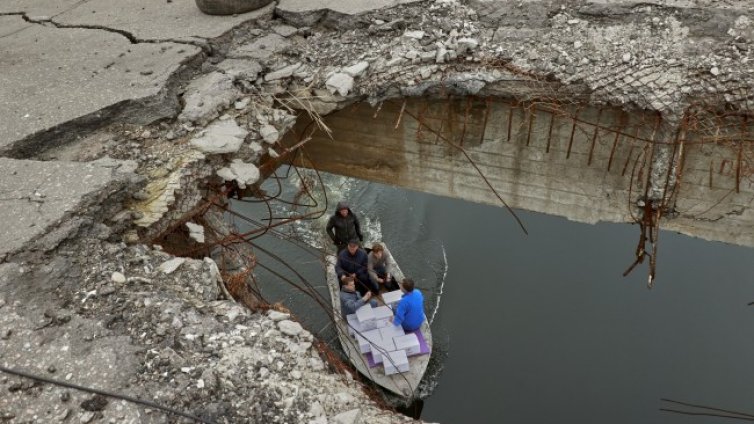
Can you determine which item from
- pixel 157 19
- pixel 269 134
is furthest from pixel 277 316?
pixel 157 19

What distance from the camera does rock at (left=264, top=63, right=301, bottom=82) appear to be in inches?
217

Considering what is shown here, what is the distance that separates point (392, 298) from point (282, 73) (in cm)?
272

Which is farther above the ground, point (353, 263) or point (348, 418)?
point (348, 418)

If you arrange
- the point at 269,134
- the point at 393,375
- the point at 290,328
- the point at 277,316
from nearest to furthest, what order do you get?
the point at 290,328 → the point at 277,316 → the point at 269,134 → the point at 393,375

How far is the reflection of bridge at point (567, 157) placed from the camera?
5.15 m

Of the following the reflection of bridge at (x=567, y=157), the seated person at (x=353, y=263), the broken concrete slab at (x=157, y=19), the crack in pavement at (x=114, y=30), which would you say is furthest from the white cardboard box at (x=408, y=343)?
the broken concrete slab at (x=157, y=19)

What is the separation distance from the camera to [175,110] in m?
5.01

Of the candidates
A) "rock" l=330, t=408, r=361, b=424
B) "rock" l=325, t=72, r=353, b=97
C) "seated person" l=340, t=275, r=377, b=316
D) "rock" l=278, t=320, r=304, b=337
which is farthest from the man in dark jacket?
"rock" l=330, t=408, r=361, b=424

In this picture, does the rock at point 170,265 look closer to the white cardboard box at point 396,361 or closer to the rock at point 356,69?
the rock at point 356,69

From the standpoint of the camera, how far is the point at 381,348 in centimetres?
611

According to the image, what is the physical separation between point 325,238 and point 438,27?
4.19 meters

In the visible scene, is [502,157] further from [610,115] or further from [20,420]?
[20,420]

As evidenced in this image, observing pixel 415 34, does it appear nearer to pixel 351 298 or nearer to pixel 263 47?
pixel 263 47

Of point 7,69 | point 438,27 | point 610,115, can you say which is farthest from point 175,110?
point 610,115
